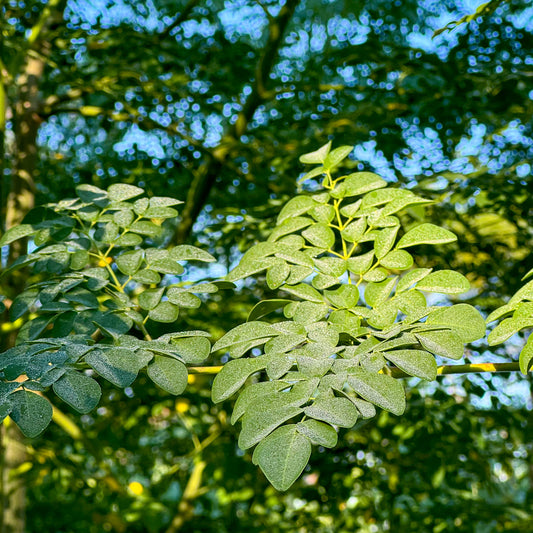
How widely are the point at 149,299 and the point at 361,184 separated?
37cm

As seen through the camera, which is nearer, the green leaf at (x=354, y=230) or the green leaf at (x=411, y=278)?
the green leaf at (x=411, y=278)

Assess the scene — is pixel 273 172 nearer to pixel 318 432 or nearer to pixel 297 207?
pixel 297 207

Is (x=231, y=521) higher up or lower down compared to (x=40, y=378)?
lower down


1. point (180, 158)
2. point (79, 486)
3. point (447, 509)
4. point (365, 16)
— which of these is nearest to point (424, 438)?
point (447, 509)

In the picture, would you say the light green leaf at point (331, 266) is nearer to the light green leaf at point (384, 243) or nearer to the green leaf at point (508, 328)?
the light green leaf at point (384, 243)

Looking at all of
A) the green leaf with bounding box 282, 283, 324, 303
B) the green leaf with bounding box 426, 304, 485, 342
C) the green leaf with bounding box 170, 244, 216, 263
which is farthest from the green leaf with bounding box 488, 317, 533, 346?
the green leaf with bounding box 170, 244, 216, 263

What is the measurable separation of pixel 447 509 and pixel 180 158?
5.68 ft

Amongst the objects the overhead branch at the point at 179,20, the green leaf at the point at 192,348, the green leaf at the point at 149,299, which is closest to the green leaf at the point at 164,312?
the green leaf at the point at 149,299

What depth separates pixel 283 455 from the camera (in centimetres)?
62

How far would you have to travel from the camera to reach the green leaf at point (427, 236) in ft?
2.97

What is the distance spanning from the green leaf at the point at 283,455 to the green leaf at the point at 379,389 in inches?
3.4

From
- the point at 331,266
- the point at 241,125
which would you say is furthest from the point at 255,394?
the point at 241,125

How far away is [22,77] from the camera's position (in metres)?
2.89

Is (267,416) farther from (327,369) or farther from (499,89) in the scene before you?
(499,89)
